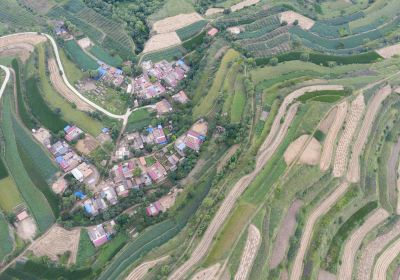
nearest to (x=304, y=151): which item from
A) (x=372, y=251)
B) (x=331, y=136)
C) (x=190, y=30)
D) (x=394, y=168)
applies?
(x=331, y=136)

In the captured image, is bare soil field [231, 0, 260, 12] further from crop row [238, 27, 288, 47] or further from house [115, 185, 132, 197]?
house [115, 185, 132, 197]

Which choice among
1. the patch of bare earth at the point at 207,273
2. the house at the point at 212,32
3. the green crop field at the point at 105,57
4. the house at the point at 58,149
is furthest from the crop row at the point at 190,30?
the patch of bare earth at the point at 207,273

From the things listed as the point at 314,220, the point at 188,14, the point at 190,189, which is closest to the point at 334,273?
the point at 314,220

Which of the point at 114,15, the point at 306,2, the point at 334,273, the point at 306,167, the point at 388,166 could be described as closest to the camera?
the point at 334,273

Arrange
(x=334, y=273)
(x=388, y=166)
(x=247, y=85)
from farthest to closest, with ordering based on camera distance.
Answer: (x=247, y=85)
(x=388, y=166)
(x=334, y=273)

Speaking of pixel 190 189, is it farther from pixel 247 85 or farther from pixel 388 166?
pixel 388 166

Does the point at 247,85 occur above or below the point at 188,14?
below
